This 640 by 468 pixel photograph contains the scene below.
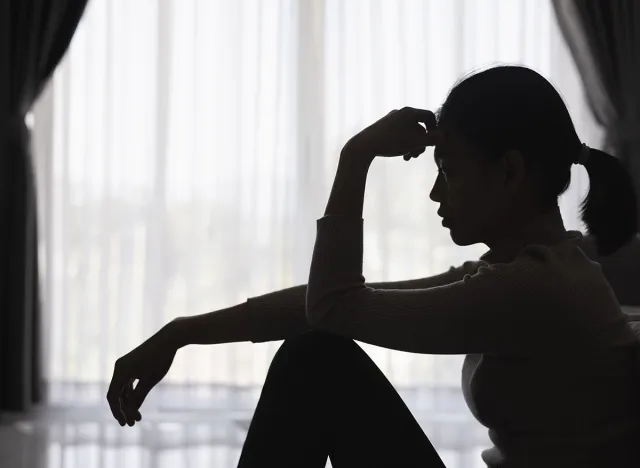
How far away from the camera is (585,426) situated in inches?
37.2

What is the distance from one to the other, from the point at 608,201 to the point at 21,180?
266 cm

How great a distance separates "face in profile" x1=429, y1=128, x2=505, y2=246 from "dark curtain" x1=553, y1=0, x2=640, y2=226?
2295mm

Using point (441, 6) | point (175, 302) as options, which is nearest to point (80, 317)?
point (175, 302)

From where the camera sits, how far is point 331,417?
3.38 feet

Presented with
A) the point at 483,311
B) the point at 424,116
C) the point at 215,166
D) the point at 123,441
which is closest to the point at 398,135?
the point at 424,116

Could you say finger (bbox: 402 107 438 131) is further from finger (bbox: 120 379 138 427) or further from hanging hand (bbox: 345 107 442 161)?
finger (bbox: 120 379 138 427)

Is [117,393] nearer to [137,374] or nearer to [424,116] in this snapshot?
[137,374]

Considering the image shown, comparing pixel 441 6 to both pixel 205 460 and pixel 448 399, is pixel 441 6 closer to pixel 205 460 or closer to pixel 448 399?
pixel 448 399

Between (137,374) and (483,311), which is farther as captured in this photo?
(137,374)

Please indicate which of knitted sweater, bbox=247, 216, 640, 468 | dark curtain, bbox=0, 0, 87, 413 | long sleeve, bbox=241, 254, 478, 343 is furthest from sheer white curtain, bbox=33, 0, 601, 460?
knitted sweater, bbox=247, 216, 640, 468

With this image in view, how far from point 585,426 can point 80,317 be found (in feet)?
8.90

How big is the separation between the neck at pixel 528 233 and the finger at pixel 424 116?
17cm

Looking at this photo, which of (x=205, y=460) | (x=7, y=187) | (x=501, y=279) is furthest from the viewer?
(x=7, y=187)

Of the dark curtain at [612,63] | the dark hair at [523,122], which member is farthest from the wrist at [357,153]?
the dark curtain at [612,63]
